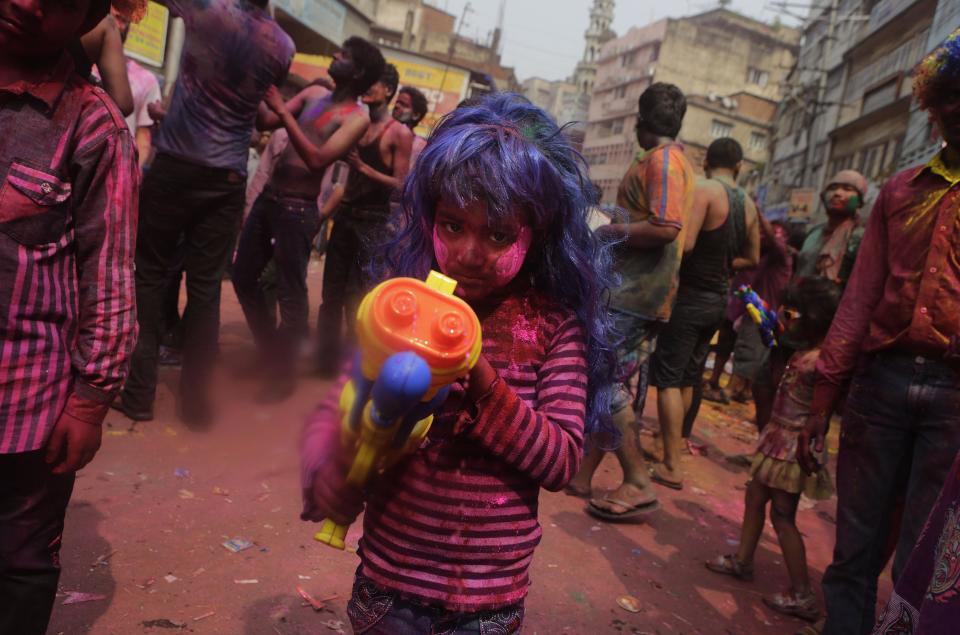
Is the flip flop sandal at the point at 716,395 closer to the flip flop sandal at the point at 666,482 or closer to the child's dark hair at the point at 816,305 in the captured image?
the flip flop sandal at the point at 666,482

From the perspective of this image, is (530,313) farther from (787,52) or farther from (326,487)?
(787,52)

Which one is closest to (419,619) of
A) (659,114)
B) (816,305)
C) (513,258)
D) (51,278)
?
(513,258)

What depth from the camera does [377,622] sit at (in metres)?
1.52

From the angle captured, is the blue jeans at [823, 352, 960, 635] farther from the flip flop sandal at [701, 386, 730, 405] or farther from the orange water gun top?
the flip flop sandal at [701, 386, 730, 405]

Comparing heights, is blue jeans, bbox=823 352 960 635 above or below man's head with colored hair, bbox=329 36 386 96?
below

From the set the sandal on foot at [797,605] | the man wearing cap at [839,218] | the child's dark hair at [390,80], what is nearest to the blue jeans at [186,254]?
the child's dark hair at [390,80]

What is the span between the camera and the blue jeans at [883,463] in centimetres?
239

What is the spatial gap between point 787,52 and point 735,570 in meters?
65.9

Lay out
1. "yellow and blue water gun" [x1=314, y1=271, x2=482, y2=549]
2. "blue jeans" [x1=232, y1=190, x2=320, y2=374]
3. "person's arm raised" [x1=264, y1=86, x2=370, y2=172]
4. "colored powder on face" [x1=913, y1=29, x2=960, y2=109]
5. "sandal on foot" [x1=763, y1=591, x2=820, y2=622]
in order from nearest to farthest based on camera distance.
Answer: "yellow and blue water gun" [x1=314, y1=271, x2=482, y2=549] < "colored powder on face" [x1=913, y1=29, x2=960, y2=109] < "sandal on foot" [x1=763, y1=591, x2=820, y2=622] < "person's arm raised" [x1=264, y1=86, x2=370, y2=172] < "blue jeans" [x1=232, y1=190, x2=320, y2=374]

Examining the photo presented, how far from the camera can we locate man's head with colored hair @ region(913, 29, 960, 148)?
2312mm

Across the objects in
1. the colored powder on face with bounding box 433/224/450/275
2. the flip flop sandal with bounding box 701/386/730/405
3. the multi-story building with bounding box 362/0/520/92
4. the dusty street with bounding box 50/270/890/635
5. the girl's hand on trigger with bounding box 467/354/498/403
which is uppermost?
the multi-story building with bounding box 362/0/520/92

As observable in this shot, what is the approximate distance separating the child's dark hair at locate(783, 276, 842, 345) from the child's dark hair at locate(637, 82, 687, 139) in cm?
114

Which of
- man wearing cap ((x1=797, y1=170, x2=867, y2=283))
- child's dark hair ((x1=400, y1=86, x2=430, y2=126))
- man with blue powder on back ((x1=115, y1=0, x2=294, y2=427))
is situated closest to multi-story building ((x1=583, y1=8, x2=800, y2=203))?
child's dark hair ((x1=400, y1=86, x2=430, y2=126))

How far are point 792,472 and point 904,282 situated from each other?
1.27 m
